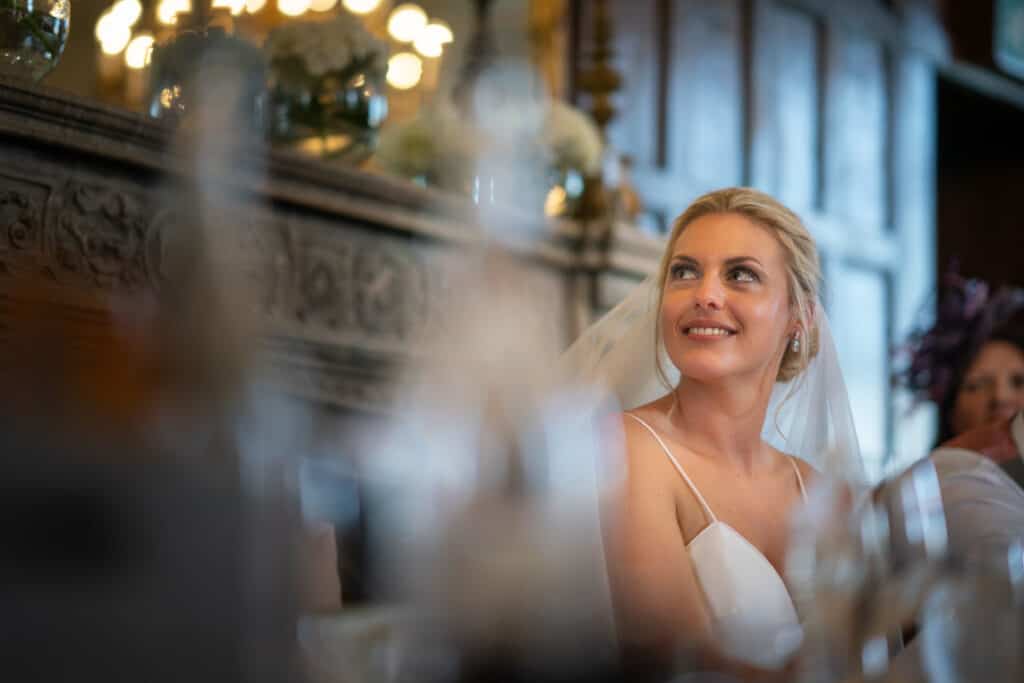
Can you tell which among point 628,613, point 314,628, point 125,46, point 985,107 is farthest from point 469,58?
point 985,107

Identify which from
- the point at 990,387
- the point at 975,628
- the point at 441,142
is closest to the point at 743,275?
the point at 975,628

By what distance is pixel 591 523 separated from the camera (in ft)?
2.08

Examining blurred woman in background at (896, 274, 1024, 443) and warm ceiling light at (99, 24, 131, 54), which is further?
blurred woman in background at (896, 274, 1024, 443)

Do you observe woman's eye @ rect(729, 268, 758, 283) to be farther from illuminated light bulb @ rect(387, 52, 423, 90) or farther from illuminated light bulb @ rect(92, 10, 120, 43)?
illuminated light bulb @ rect(387, 52, 423, 90)

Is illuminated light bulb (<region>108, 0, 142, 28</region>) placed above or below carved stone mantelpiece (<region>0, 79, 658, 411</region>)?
above

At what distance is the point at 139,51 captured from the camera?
2.69 meters

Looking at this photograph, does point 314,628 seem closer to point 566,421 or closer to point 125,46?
point 566,421

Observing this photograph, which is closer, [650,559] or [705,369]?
[650,559]

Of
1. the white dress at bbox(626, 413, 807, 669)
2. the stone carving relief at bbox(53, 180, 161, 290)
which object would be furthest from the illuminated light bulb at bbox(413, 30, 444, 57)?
the white dress at bbox(626, 413, 807, 669)

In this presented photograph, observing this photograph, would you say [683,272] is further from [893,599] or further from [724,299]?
[893,599]

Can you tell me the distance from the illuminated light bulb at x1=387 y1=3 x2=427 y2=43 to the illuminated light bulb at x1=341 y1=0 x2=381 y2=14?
7cm

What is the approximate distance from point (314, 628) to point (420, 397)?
0.94 ft

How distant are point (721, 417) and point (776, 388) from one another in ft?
0.60

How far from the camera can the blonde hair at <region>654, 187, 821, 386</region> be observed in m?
1.96
